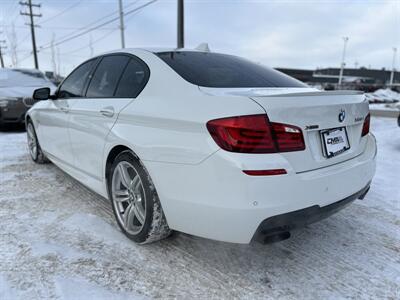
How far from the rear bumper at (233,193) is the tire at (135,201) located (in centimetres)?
13

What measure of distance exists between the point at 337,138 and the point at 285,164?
20.7 inches

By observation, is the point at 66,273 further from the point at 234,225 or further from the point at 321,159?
the point at 321,159

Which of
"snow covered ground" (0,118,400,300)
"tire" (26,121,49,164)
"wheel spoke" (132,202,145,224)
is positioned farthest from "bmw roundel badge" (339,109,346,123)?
"tire" (26,121,49,164)

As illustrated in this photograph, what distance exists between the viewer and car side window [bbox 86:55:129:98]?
2.77 m

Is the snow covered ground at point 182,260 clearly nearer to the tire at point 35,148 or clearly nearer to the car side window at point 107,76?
the car side window at point 107,76

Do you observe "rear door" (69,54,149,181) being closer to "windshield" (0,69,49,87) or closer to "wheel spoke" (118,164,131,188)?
"wheel spoke" (118,164,131,188)

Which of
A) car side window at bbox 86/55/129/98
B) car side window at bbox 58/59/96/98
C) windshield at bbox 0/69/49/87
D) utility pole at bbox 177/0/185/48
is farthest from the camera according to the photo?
utility pole at bbox 177/0/185/48

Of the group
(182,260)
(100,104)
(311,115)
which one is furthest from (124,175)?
(311,115)

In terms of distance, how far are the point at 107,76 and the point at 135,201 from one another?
118 cm

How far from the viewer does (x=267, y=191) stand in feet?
5.72

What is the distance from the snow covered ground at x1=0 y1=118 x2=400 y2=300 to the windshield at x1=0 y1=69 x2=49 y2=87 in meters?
5.91

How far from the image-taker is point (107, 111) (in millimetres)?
2600

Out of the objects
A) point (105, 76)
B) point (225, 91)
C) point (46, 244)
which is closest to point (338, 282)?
point (225, 91)

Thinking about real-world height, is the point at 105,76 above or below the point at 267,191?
above
